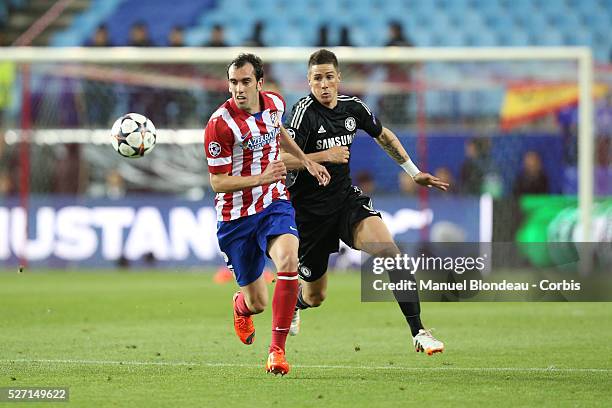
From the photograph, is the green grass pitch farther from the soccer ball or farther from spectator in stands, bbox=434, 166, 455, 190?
spectator in stands, bbox=434, 166, 455, 190

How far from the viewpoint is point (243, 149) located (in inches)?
314

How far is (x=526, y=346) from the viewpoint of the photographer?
9.53 meters

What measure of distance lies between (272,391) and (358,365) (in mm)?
1469

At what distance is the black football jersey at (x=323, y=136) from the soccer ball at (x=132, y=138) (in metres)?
1.21

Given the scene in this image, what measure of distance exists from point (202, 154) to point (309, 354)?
10991 millimetres

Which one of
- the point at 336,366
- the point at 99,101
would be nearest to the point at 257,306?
the point at 336,366

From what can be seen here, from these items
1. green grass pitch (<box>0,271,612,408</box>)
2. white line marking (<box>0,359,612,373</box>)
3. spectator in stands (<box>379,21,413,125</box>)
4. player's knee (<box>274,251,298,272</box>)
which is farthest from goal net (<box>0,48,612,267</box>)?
player's knee (<box>274,251,298,272</box>)

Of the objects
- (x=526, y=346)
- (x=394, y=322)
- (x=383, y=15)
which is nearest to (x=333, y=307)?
(x=394, y=322)

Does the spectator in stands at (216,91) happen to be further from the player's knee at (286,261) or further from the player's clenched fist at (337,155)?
the player's knee at (286,261)

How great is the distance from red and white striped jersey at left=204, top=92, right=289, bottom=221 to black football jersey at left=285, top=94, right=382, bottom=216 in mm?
712

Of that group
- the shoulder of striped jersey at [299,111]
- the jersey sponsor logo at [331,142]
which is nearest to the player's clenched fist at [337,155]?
the jersey sponsor logo at [331,142]

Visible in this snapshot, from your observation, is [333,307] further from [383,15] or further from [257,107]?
[383,15]

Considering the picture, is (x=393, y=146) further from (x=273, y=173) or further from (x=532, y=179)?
(x=532, y=179)

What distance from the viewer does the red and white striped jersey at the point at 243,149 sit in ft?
Answer: 25.7
